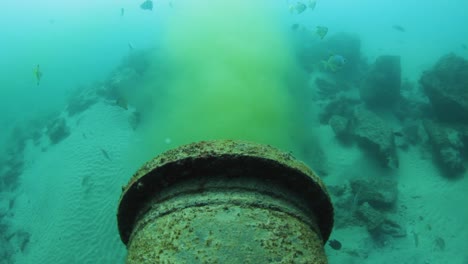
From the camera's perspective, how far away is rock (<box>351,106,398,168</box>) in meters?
→ 14.0

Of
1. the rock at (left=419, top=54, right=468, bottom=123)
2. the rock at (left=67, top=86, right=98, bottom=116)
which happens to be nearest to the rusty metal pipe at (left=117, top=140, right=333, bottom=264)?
the rock at (left=419, top=54, right=468, bottom=123)

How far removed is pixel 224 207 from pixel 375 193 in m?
11.6

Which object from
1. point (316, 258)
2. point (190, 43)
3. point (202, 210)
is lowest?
point (190, 43)

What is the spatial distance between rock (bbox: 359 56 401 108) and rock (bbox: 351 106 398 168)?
3352 mm

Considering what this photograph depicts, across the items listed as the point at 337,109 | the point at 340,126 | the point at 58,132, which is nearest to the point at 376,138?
the point at 340,126

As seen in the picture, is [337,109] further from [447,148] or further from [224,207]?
[224,207]

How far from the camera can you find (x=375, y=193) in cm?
1236

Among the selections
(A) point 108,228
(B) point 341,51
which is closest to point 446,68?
(B) point 341,51

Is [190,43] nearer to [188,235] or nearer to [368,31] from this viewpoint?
[368,31]

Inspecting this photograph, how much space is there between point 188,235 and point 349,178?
12.6 m

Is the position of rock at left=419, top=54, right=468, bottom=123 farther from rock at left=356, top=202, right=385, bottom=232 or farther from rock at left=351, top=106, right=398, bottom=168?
rock at left=356, top=202, right=385, bottom=232

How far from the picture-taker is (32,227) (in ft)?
44.3

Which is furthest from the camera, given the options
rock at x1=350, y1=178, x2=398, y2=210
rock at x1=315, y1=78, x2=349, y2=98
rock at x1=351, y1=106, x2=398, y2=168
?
rock at x1=315, y1=78, x2=349, y2=98

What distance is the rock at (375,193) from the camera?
12.3 m
